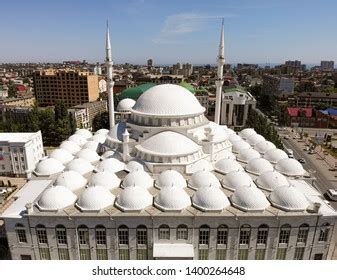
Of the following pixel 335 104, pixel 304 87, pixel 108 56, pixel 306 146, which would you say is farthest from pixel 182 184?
pixel 304 87

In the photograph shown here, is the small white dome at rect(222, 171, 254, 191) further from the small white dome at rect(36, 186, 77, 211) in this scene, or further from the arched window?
the small white dome at rect(36, 186, 77, 211)

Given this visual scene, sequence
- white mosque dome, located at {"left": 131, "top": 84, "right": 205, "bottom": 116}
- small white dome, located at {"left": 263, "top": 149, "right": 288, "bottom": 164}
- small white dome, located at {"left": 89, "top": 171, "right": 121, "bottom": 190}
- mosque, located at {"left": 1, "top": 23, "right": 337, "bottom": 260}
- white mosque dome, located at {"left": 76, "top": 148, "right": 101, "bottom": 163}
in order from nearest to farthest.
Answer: mosque, located at {"left": 1, "top": 23, "right": 337, "bottom": 260}
small white dome, located at {"left": 89, "top": 171, "right": 121, "bottom": 190}
white mosque dome, located at {"left": 131, "top": 84, "right": 205, "bottom": 116}
white mosque dome, located at {"left": 76, "top": 148, "right": 101, "bottom": 163}
small white dome, located at {"left": 263, "top": 149, "right": 288, "bottom": 164}

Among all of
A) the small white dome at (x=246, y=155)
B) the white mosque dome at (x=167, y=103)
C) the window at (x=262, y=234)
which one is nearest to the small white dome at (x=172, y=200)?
the window at (x=262, y=234)

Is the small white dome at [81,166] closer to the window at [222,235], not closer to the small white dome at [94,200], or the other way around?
the small white dome at [94,200]

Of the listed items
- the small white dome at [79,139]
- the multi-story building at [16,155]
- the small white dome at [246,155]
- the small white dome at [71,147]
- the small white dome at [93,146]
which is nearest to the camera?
the small white dome at [246,155]

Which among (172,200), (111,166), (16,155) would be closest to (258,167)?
(172,200)

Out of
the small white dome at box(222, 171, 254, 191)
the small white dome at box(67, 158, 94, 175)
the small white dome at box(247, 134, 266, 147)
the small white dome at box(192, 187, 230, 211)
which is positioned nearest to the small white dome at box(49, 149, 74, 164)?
the small white dome at box(67, 158, 94, 175)

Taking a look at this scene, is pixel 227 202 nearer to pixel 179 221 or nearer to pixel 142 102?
pixel 179 221
